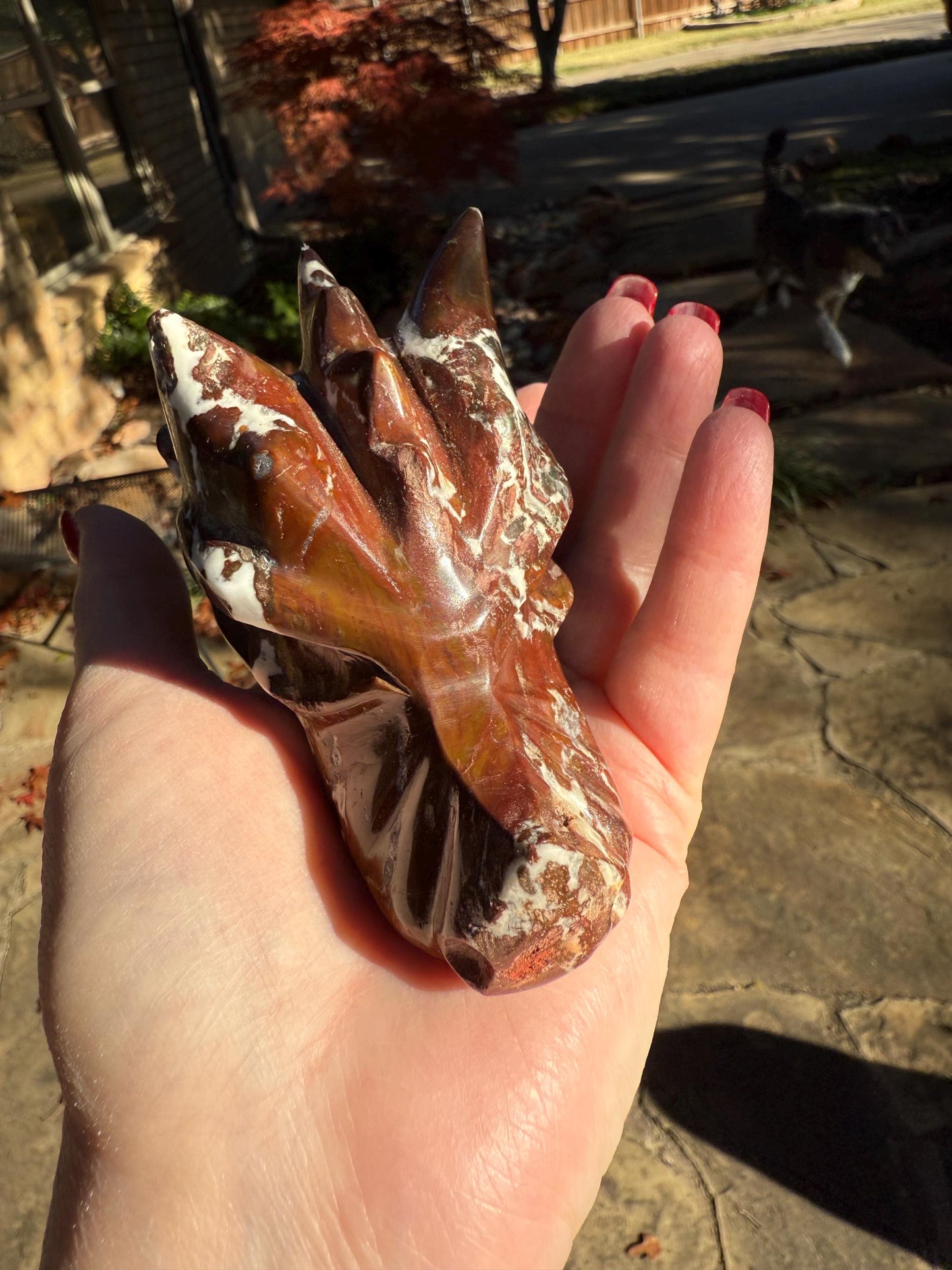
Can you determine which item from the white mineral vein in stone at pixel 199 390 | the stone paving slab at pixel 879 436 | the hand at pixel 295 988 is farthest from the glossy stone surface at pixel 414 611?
the stone paving slab at pixel 879 436

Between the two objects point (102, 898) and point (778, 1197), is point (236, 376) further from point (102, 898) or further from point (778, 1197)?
point (778, 1197)

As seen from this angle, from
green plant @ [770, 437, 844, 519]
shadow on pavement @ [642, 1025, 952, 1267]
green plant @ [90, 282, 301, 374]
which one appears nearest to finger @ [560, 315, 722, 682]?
shadow on pavement @ [642, 1025, 952, 1267]

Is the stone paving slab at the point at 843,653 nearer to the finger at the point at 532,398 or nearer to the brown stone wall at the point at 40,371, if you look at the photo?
the finger at the point at 532,398

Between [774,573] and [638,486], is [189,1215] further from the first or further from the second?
[774,573]

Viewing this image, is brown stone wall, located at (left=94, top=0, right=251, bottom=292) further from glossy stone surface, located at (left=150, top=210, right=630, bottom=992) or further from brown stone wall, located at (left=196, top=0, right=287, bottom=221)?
glossy stone surface, located at (left=150, top=210, right=630, bottom=992)

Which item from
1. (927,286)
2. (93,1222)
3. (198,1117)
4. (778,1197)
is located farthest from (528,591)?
(927,286)

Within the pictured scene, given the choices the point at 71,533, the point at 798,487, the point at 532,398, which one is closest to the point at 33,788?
the point at 71,533
